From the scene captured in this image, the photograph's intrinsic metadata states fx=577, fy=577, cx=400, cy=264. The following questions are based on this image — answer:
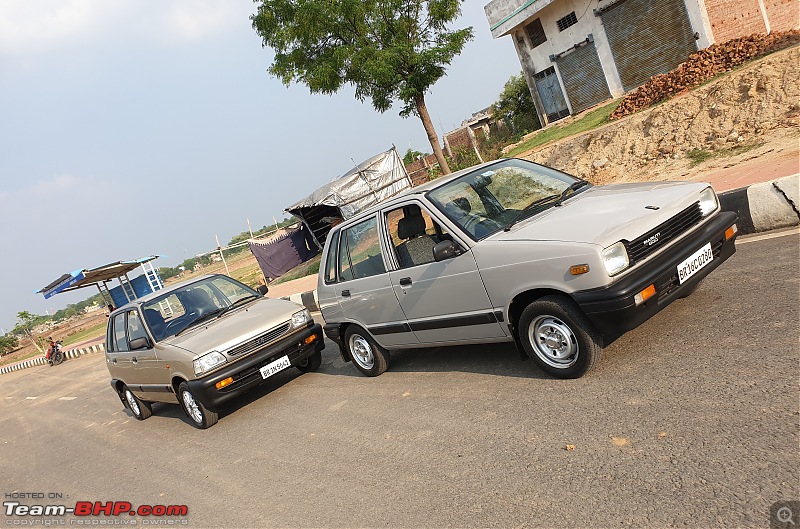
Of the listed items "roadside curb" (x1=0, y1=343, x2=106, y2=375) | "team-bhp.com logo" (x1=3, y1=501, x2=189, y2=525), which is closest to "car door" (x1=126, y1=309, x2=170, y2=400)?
"team-bhp.com logo" (x1=3, y1=501, x2=189, y2=525)

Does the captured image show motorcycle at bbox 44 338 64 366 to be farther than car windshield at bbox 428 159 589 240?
Yes

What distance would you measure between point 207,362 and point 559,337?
164 inches

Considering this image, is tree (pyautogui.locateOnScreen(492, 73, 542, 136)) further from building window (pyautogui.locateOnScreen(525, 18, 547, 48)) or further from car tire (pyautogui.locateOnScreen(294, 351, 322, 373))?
car tire (pyautogui.locateOnScreen(294, 351, 322, 373))

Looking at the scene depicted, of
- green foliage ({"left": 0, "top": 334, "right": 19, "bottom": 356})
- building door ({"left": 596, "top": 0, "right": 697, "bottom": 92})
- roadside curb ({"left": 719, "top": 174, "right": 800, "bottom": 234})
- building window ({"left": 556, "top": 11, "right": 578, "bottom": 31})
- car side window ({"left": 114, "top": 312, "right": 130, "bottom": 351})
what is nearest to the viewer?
roadside curb ({"left": 719, "top": 174, "right": 800, "bottom": 234})

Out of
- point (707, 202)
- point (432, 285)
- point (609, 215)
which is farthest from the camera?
point (432, 285)

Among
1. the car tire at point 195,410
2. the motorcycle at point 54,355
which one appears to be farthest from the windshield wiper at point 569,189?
the motorcycle at point 54,355

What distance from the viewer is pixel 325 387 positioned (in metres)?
7.17

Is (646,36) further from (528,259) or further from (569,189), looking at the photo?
(528,259)

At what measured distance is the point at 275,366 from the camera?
714 cm

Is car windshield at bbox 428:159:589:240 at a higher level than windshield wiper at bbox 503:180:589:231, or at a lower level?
higher

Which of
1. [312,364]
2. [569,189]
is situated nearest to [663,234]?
[569,189]

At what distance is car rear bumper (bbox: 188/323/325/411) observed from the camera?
6.70m

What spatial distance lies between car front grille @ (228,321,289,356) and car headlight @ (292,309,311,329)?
0.12m

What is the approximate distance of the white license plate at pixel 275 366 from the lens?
7043 millimetres
